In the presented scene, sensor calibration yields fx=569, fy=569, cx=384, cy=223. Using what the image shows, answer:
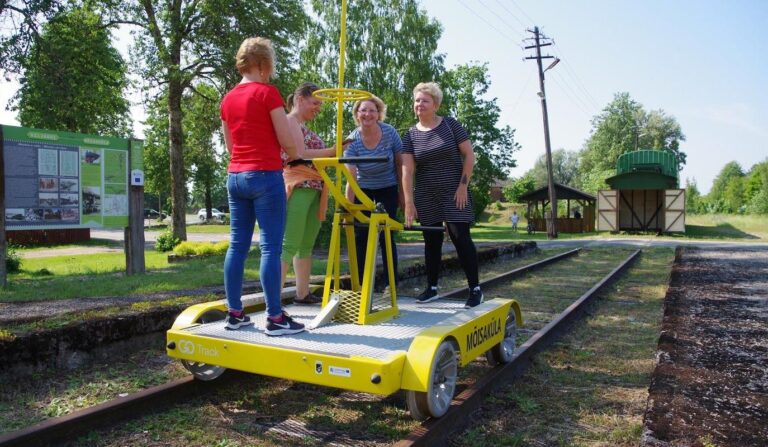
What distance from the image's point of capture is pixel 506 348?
4246mm

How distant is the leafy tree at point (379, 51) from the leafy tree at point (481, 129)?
15006 millimetres

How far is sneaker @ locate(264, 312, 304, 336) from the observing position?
3.40 m

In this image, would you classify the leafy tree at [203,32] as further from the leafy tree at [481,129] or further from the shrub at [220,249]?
the leafy tree at [481,129]

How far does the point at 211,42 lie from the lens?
18.6 m

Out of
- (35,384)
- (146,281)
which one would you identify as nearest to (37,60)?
(146,281)

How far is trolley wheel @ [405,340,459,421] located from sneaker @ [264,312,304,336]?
835mm

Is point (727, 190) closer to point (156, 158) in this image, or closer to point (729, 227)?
point (729, 227)

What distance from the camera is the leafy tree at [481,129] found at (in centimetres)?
4628

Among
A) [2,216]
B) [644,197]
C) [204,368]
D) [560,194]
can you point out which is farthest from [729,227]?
[204,368]

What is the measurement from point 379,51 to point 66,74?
20433 millimetres

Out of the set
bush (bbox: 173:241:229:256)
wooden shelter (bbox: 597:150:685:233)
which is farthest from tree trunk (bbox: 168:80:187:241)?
wooden shelter (bbox: 597:150:685:233)

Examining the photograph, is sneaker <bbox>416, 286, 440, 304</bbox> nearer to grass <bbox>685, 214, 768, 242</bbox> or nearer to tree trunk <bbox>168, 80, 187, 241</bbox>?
tree trunk <bbox>168, 80, 187, 241</bbox>

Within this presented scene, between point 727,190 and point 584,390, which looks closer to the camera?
point 584,390

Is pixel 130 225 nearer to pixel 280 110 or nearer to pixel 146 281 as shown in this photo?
pixel 146 281
